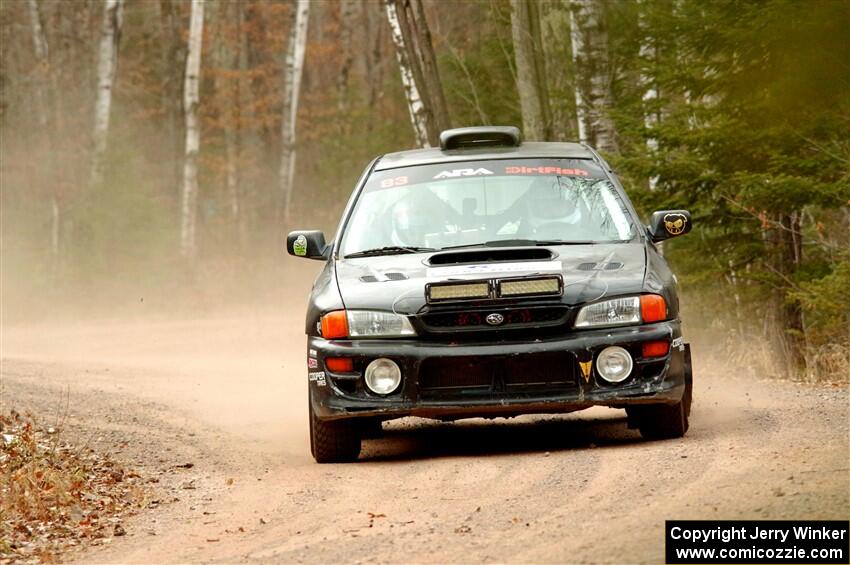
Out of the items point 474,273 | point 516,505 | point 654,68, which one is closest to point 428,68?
point 654,68

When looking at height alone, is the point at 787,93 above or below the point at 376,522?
above

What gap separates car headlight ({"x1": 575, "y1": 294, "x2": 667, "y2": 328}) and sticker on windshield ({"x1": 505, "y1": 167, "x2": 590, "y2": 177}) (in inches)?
68.1

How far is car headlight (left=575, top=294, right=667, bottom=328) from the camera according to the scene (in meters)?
8.11

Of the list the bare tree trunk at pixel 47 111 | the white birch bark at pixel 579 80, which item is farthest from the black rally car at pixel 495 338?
the bare tree trunk at pixel 47 111

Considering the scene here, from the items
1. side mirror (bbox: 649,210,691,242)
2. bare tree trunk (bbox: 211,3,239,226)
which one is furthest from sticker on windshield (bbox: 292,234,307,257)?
bare tree trunk (bbox: 211,3,239,226)

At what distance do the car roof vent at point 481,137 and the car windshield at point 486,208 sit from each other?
0.57 m

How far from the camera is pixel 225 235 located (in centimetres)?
4397

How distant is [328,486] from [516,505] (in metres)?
Result: 1.44

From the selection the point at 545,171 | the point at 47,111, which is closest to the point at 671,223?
the point at 545,171

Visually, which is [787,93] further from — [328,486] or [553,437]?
[328,486]

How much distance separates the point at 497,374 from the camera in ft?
26.7

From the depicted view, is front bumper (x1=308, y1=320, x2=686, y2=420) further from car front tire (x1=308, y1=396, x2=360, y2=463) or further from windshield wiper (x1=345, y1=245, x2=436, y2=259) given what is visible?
windshield wiper (x1=345, y1=245, x2=436, y2=259)

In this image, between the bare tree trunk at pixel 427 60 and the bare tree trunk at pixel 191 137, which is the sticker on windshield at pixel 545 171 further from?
the bare tree trunk at pixel 191 137

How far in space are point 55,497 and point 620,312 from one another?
3464 mm
